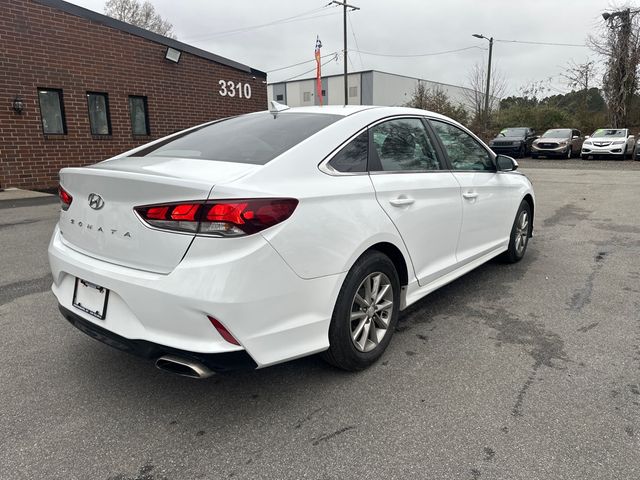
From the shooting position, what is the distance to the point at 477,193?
4.01 metres

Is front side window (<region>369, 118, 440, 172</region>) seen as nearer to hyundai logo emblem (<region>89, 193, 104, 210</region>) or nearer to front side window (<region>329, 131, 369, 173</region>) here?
front side window (<region>329, 131, 369, 173</region>)

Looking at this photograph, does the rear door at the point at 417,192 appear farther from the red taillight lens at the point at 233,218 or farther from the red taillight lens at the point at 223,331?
the red taillight lens at the point at 223,331

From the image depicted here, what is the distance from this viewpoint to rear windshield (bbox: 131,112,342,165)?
2.68 m

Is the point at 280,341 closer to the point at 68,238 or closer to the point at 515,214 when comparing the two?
the point at 68,238

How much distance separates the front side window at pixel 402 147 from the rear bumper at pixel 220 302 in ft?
3.40

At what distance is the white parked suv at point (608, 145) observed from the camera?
21.8 meters

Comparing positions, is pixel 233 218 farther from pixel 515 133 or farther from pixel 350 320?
pixel 515 133

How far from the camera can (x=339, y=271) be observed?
2.56 m

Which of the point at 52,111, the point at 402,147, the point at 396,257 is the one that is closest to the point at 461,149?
the point at 402,147

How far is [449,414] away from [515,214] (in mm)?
2908

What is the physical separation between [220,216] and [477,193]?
254cm

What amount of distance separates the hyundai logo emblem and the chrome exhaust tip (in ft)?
2.81

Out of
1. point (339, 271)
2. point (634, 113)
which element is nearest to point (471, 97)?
point (634, 113)

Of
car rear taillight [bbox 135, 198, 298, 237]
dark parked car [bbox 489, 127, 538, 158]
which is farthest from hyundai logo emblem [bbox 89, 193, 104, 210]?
dark parked car [bbox 489, 127, 538, 158]
